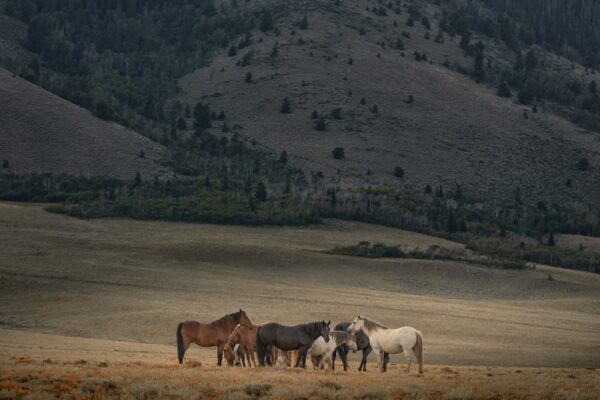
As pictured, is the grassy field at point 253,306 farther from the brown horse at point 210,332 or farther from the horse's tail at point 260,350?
the horse's tail at point 260,350

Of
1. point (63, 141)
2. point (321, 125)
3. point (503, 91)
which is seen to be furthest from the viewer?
point (503, 91)

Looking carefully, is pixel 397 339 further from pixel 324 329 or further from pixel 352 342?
pixel 324 329

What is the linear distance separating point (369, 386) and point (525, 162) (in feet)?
472

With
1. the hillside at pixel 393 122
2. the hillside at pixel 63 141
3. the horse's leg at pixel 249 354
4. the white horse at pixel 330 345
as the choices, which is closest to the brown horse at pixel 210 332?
the horse's leg at pixel 249 354

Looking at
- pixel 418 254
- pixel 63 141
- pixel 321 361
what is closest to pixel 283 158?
pixel 63 141

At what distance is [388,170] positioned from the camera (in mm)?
151250

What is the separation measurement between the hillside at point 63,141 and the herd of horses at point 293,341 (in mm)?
103490

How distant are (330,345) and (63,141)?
382 feet

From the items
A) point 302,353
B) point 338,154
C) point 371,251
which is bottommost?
point 302,353

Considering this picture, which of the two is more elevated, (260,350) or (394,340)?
(394,340)

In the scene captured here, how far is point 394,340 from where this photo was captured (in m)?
33.6

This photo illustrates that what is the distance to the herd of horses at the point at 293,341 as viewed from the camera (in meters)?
33.1

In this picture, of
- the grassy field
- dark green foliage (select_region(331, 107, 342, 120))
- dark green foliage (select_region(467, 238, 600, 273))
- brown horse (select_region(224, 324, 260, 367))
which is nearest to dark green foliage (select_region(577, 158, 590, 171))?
dark green foliage (select_region(331, 107, 342, 120))

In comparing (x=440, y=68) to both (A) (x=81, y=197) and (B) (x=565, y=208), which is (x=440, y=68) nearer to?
(B) (x=565, y=208)
